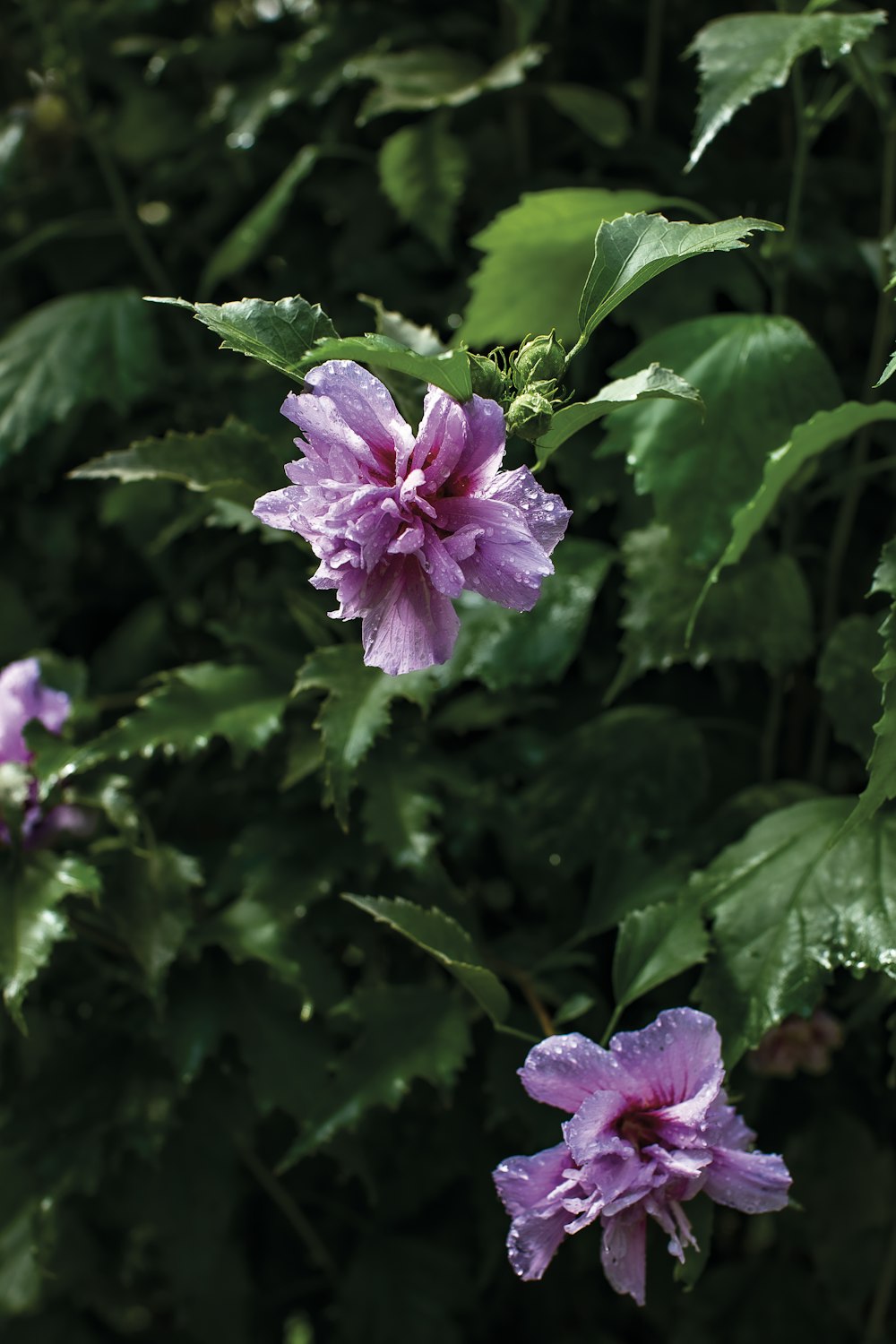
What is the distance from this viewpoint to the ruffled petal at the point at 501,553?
20.0 inches

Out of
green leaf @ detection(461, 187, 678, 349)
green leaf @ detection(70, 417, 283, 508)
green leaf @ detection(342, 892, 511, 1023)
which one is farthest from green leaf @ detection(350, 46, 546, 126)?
green leaf @ detection(342, 892, 511, 1023)

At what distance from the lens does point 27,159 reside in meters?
1.27

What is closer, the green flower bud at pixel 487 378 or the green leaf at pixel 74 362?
the green flower bud at pixel 487 378

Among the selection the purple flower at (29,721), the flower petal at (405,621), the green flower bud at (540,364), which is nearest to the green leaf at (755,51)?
the green flower bud at (540,364)

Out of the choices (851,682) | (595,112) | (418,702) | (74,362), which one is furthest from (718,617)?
(74,362)

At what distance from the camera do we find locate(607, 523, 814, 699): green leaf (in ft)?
2.74

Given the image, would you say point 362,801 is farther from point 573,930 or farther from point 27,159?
point 27,159

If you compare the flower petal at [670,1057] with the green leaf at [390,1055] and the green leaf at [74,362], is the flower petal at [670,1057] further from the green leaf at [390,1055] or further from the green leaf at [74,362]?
the green leaf at [74,362]

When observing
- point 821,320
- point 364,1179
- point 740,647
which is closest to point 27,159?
point 821,320

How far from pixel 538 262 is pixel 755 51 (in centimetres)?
18

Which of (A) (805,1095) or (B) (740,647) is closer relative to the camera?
(B) (740,647)

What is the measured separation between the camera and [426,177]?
1.03m

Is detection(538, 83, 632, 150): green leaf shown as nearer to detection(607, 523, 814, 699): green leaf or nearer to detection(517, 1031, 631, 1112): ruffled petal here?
detection(607, 523, 814, 699): green leaf

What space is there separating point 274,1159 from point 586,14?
112 cm
